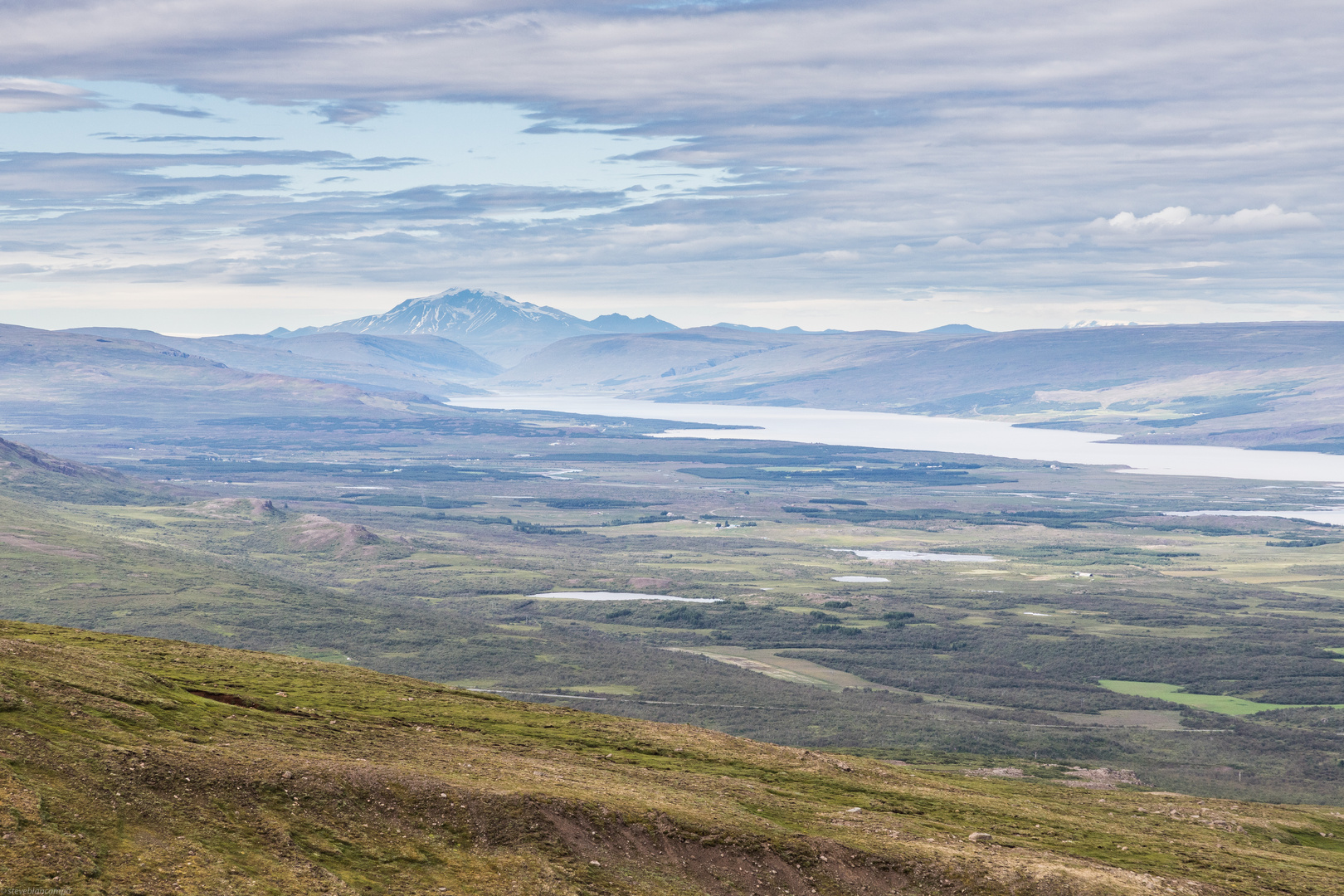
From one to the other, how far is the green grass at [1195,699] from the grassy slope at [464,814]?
75.3m

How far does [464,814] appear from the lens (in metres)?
50.0

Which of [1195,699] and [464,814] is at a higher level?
[464,814]

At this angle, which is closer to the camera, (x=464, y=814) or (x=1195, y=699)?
(x=464, y=814)

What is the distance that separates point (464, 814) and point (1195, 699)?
122 meters

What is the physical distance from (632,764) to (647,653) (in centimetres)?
9907

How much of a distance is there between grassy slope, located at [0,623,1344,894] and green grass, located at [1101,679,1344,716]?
7533 centimetres

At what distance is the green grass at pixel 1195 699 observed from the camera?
483ft

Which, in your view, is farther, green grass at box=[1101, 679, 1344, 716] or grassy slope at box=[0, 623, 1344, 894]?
green grass at box=[1101, 679, 1344, 716]

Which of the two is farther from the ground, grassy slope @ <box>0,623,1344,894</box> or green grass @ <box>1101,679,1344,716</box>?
grassy slope @ <box>0,623,1344,894</box>

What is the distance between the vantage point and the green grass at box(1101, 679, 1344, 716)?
14712cm

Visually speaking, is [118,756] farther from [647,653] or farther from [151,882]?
[647,653]

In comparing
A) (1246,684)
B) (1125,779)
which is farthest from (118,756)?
Result: (1246,684)

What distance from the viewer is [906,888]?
167 ft

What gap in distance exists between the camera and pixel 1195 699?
152 metres
